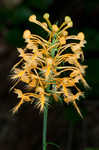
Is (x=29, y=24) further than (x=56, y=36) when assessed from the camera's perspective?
Yes

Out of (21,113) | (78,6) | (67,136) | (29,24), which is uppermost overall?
(78,6)

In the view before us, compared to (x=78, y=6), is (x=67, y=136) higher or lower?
lower
